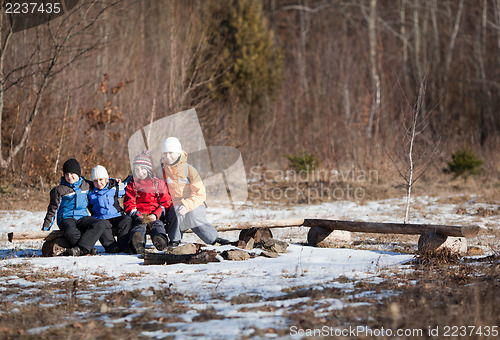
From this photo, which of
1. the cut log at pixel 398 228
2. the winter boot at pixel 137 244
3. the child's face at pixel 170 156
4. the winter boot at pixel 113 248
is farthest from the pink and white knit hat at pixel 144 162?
the cut log at pixel 398 228

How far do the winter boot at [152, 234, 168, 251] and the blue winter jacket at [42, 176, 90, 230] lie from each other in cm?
108

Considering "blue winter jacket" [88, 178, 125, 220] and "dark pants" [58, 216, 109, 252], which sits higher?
"blue winter jacket" [88, 178, 125, 220]

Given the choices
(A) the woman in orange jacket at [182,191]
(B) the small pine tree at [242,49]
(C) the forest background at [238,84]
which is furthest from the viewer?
(B) the small pine tree at [242,49]

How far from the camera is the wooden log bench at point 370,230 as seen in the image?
25.0 ft

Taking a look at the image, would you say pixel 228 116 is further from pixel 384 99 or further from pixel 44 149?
pixel 384 99

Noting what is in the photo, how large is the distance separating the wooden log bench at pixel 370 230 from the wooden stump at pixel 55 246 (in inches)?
2.2

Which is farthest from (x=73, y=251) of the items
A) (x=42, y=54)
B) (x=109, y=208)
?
(x=42, y=54)

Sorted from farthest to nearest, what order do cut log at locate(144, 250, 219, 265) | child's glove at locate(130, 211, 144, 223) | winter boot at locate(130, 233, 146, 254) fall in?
child's glove at locate(130, 211, 144, 223) → winter boot at locate(130, 233, 146, 254) → cut log at locate(144, 250, 219, 265)

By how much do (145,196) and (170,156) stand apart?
0.71 meters

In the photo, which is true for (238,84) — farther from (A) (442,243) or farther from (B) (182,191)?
(A) (442,243)

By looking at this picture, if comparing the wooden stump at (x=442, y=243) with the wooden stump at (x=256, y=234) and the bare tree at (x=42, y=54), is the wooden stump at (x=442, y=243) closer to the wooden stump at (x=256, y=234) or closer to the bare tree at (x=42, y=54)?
the wooden stump at (x=256, y=234)

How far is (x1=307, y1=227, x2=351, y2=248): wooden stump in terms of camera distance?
29.6 ft

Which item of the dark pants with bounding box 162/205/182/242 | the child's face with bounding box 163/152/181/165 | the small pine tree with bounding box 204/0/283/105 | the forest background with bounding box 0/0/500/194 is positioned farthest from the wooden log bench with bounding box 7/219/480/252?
the small pine tree with bounding box 204/0/283/105

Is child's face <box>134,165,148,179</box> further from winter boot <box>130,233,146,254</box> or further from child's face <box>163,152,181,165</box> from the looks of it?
winter boot <box>130,233,146,254</box>
